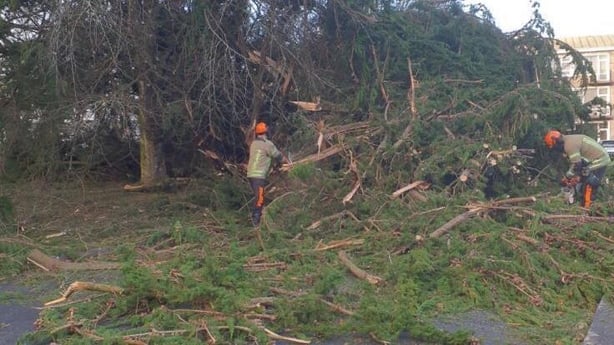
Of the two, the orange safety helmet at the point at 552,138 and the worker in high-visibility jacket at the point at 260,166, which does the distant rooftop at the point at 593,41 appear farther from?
the worker in high-visibility jacket at the point at 260,166

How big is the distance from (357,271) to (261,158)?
3218 millimetres

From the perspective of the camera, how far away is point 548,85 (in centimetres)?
1097

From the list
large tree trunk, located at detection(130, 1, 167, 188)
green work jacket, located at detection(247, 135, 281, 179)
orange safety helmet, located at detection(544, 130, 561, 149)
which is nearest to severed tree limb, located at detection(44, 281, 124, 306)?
green work jacket, located at detection(247, 135, 281, 179)

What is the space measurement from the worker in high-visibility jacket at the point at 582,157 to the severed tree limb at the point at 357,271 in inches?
158

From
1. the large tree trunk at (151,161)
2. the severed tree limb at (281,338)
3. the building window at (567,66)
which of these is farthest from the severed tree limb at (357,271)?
the building window at (567,66)

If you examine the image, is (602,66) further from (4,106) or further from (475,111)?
(4,106)

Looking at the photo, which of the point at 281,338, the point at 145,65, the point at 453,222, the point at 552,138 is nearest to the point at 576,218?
the point at 453,222

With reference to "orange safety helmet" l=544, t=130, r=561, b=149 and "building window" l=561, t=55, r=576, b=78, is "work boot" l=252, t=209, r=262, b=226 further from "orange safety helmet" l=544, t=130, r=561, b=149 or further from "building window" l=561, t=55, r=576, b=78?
"building window" l=561, t=55, r=576, b=78

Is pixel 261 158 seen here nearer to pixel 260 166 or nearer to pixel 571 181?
pixel 260 166

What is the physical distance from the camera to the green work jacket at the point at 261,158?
31.2 ft

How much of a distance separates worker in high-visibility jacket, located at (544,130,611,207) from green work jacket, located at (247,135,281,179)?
381 centimetres

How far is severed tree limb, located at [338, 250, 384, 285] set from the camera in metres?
6.36

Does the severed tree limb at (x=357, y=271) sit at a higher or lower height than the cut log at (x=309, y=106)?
lower

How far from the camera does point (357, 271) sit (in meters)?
6.71
